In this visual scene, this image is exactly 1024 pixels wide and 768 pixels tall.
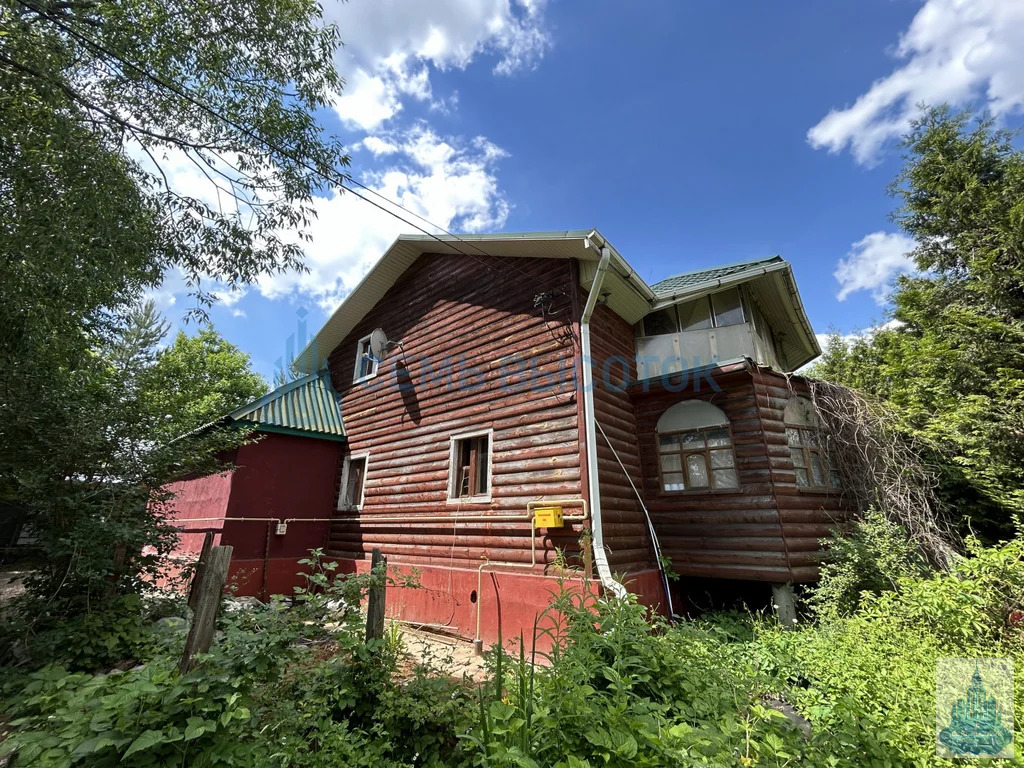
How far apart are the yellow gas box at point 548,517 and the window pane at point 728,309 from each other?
5173 mm

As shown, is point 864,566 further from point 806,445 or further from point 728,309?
point 728,309

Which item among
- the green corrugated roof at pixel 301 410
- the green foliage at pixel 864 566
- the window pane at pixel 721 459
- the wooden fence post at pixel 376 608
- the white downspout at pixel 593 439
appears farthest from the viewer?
the green corrugated roof at pixel 301 410

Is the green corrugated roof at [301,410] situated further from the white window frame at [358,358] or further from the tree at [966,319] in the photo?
the tree at [966,319]

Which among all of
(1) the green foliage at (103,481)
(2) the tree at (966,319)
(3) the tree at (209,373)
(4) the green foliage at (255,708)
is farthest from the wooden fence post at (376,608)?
(3) the tree at (209,373)

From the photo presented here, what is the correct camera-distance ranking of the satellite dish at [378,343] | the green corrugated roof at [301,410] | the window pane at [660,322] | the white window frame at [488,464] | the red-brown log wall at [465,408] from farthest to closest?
the satellite dish at [378,343]
the green corrugated roof at [301,410]
the window pane at [660,322]
the white window frame at [488,464]
the red-brown log wall at [465,408]

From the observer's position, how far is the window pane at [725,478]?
7363mm

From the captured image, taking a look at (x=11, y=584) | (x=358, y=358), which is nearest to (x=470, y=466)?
(x=358, y=358)

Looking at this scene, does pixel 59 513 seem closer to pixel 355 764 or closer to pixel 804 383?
pixel 355 764

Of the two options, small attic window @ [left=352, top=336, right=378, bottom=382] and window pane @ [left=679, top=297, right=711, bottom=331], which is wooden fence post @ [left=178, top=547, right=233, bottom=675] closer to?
small attic window @ [left=352, top=336, right=378, bottom=382]

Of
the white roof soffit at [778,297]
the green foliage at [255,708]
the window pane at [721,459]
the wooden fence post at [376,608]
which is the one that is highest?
the white roof soffit at [778,297]

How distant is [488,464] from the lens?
7.77 m

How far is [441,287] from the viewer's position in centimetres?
980

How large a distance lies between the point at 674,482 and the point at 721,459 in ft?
3.01

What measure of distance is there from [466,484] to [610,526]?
281cm
